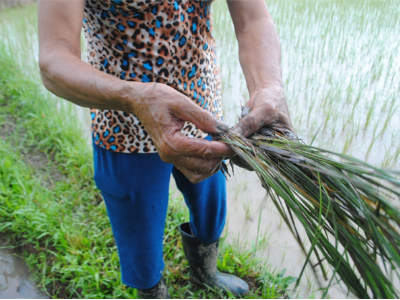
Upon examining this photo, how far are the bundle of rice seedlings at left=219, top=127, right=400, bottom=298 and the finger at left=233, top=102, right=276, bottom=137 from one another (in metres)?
0.03

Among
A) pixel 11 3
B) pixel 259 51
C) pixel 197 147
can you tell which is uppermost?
pixel 11 3

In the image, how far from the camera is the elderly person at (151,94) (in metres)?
0.96

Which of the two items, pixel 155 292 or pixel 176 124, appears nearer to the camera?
pixel 176 124

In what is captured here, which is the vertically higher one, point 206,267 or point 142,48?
point 142,48

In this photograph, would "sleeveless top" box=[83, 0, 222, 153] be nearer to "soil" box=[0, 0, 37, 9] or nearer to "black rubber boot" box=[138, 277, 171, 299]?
"black rubber boot" box=[138, 277, 171, 299]

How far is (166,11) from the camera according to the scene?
105 cm

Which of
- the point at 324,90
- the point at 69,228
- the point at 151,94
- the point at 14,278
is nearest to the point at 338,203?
the point at 151,94

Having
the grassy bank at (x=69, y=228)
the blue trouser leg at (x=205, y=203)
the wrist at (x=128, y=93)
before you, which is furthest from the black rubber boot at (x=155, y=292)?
the wrist at (x=128, y=93)

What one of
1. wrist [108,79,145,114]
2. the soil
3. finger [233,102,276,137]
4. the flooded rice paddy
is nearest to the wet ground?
the flooded rice paddy

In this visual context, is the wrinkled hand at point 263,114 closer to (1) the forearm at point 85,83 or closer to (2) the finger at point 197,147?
(2) the finger at point 197,147

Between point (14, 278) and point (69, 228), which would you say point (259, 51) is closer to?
point (69, 228)

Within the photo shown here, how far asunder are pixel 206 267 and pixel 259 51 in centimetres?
113

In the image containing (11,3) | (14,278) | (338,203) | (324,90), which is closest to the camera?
(338,203)

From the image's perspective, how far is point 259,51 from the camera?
1.28 m
